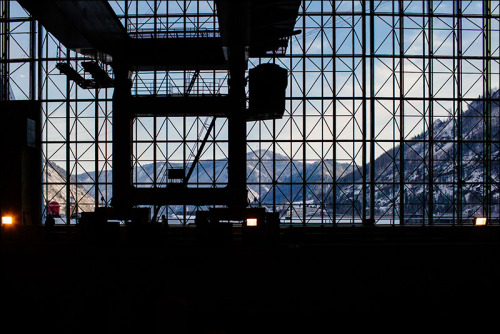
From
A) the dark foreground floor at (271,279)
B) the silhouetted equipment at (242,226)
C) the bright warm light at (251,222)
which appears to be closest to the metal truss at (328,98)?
the silhouetted equipment at (242,226)

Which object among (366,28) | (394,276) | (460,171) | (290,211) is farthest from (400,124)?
(394,276)

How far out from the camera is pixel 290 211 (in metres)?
15.7

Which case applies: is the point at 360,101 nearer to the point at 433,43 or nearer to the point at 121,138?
the point at 433,43

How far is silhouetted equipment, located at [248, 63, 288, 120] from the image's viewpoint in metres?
12.0

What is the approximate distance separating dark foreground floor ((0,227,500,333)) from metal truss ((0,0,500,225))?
682 centimetres

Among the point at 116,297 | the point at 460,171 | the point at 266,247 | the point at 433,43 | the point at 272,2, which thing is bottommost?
the point at 116,297

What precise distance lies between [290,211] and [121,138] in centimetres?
849

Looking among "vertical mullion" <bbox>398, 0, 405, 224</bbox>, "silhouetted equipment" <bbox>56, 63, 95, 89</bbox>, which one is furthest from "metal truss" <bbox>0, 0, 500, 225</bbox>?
"silhouetted equipment" <bbox>56, 63, 95, 89</bbox>

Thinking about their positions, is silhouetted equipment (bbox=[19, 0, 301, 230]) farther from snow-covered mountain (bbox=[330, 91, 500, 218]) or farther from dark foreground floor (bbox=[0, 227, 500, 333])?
snow-covered mountain (bbox=[330, 91, 500, 218])

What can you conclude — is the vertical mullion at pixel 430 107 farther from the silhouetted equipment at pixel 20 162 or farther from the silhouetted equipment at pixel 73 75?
the silhouetted equipment at pixel 20 162

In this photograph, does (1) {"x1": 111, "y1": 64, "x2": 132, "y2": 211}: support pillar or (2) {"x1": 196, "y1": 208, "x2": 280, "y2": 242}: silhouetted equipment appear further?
(1) {"x1": 111, "y1": 64, "x2": 132, "y2": 211}: support pillar

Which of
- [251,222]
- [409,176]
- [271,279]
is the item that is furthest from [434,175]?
[271,279]

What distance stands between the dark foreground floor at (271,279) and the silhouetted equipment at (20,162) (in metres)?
7.25

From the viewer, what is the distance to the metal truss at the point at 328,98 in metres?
15.8
